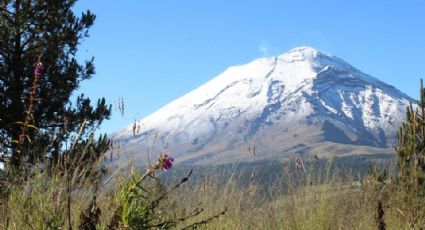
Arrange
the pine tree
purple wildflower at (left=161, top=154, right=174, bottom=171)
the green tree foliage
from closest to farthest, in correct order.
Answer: purple wildflower at (left=161, top=154, right=174, bottom=171)
the green tree foliage
the pine tree

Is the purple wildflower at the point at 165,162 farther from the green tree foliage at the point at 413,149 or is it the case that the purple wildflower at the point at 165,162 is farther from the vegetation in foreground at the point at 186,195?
the green tree foliage at the point at 413,149

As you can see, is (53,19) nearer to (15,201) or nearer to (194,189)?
(194,189)

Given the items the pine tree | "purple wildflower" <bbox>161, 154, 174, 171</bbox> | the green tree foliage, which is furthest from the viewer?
the pine tree

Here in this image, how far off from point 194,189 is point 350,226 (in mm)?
1987

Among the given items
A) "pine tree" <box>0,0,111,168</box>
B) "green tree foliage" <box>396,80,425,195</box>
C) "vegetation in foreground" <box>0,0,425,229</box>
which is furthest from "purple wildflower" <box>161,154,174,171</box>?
"pine tree" <box>0,0,111,168</box>

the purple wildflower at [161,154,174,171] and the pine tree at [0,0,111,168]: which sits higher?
the pine tree at [0,0,111,168]

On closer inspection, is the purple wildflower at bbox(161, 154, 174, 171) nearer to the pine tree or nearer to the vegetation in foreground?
the vegetation in foreground

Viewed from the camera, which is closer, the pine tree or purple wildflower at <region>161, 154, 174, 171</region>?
purple wildflower at <region>161, 154, 174, 171</region>

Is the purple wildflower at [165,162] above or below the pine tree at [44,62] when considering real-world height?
below

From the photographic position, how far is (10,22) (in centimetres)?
1639

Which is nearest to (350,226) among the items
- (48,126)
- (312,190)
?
→ (312,190)

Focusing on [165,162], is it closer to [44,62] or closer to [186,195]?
[186,195]

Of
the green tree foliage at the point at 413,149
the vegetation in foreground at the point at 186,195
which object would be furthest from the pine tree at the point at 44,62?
the green tree foliage at the point at 413,149

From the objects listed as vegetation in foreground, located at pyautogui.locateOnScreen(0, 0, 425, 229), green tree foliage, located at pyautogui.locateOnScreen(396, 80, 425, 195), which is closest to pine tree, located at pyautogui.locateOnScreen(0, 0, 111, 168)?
vegetation in foreground, located at pyautogui.locateOnScreen(0, 0, 425, 229)
